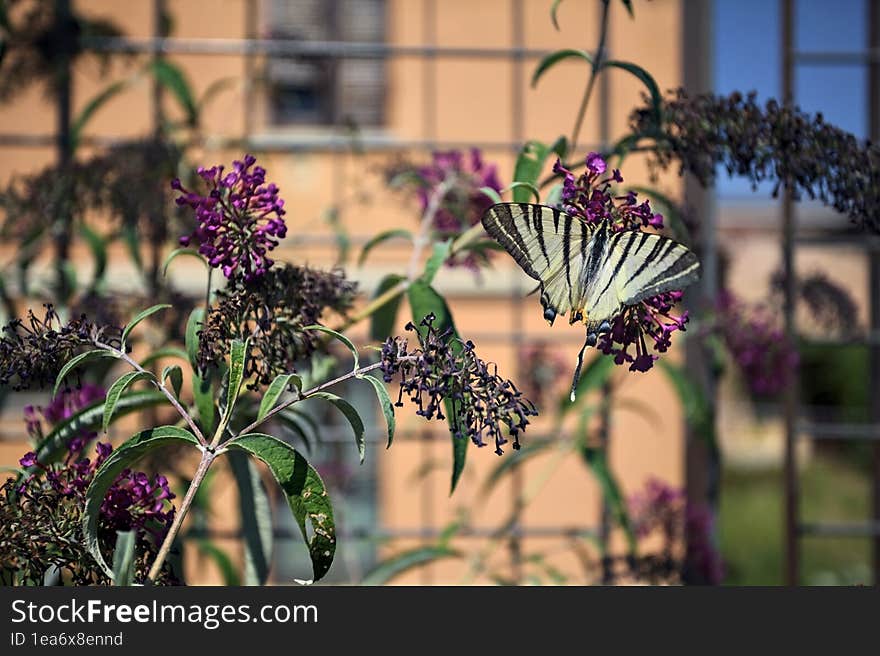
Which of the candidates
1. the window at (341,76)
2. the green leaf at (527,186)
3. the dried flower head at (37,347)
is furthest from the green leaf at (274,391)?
the window at (341,76)

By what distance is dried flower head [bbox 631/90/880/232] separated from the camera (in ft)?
2.79

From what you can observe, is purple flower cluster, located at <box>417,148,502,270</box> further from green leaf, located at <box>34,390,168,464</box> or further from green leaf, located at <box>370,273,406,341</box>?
green leaf, located at <box>34,390,168,464</box>

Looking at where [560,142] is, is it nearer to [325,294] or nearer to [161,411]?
[325,294]

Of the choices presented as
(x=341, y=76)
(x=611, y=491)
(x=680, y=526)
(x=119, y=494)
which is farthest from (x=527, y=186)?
(x=341, y=76)

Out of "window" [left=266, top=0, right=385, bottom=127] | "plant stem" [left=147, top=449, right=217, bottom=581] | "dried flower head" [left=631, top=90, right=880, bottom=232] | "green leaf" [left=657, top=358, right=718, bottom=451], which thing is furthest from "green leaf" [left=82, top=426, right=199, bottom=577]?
"window" [left=266, top=0, right=385, bottom=127]

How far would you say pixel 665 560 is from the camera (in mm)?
1548

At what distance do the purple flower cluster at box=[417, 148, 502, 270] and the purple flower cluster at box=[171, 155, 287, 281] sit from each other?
406mm

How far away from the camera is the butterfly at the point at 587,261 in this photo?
650mm

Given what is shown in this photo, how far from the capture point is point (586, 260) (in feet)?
2.24

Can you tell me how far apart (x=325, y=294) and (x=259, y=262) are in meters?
0.12

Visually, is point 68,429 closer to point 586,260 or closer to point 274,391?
point 274,391

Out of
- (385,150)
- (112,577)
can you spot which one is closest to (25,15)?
(385,150)

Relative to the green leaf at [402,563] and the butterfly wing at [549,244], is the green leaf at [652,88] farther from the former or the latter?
the green leaf at [402,563]

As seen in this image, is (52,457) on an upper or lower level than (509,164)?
lower
